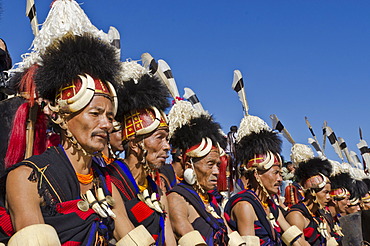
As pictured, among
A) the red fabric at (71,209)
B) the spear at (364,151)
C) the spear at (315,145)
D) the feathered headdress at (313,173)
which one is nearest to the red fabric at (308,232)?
the feathered headdress at (313,173)

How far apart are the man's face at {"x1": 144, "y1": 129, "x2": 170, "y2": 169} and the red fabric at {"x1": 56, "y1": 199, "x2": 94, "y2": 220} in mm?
1426

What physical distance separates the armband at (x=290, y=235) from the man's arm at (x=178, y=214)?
2250 mm

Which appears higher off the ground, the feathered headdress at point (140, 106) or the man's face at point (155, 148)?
the feathered headdress at point (140, 106)

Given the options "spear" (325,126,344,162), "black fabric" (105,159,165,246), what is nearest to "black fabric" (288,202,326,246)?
"black fabric" (105,159,165,246)

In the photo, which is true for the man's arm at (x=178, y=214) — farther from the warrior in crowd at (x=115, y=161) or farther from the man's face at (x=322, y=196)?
the man's face at (x=322, y=196)

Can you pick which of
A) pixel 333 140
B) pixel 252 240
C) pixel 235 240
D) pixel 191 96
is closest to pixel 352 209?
pixel 333 140

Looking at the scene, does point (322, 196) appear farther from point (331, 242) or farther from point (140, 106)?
point (140, 106)

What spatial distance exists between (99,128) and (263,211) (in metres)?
3.56

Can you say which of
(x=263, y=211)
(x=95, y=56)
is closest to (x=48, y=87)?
(x=95, y=56)

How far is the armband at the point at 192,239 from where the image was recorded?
495cm

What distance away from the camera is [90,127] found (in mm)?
3480

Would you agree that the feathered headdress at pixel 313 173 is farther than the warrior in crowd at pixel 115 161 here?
Yes

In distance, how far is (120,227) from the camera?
374 centimetres

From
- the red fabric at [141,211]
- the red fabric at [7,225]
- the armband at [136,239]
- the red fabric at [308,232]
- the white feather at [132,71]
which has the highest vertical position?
the white feather at [132,71]
